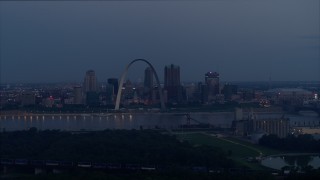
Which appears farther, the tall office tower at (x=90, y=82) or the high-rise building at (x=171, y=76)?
the tall office tower at (x=90, y=82)

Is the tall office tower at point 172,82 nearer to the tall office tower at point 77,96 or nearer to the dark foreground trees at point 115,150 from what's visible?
the tall office tower at point 77,96

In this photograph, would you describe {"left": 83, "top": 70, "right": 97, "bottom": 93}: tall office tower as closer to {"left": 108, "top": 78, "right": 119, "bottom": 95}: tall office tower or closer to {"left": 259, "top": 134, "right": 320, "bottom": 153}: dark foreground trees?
{"left": 108, "top": 78, "right": 119, "bottom": 95}: tall office tower

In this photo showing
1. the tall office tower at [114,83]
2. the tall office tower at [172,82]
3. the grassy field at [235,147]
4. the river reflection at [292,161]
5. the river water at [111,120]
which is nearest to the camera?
the river reflection at [292,161]

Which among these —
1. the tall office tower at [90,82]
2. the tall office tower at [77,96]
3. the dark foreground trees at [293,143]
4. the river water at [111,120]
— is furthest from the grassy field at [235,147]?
the tall office tower at [90,82]

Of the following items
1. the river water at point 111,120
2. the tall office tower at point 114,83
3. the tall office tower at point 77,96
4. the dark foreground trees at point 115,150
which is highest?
the tall office tower at point 114,83

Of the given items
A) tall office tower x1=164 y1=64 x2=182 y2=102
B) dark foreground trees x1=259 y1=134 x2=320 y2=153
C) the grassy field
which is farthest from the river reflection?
tall office tower x1=164 y1=64 x2=182 y2=102

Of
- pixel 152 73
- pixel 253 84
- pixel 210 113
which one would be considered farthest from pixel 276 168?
pixel 152 73

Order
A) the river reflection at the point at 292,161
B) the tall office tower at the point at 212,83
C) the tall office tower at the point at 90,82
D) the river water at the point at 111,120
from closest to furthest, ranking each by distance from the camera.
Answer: the river reflection at the point at 292,161
the river water at the point at 111,120
the tall office tower at the point at 212,83
the tall office tower at the point at 90,82
